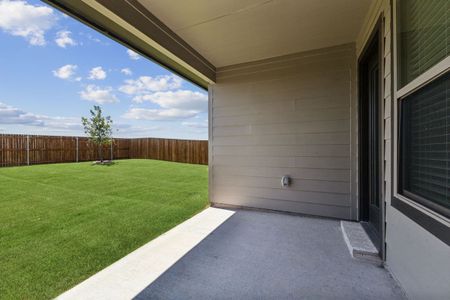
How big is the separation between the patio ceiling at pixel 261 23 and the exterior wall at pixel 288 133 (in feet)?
1.07

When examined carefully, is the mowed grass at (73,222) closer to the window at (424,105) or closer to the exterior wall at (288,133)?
the exterior wall at (288,133)

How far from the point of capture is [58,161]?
10.5 metres

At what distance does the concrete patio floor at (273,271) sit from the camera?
4.91ft

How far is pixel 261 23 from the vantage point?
2.46 metres

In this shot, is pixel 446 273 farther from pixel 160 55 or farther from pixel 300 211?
pixel 160 55

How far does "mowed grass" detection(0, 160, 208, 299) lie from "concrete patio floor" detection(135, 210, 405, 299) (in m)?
0.75

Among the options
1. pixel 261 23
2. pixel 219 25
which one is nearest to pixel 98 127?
pixel 219 25

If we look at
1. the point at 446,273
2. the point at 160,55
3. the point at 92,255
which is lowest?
the point at 92,255

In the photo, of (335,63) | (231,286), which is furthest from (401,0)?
(231,286)

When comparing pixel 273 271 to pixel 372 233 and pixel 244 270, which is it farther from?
pixel 372 233

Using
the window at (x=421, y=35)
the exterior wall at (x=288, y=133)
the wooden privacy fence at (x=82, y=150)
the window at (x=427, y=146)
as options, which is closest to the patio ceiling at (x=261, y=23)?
the exterior wall at (x=288, y=133)

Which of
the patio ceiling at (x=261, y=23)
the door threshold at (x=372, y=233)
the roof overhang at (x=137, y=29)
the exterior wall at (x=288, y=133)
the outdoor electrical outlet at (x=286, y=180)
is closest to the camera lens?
the roof overhang at (x=137, y=29)

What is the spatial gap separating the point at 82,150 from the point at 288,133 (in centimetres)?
1171

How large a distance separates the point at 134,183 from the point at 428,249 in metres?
5.83
